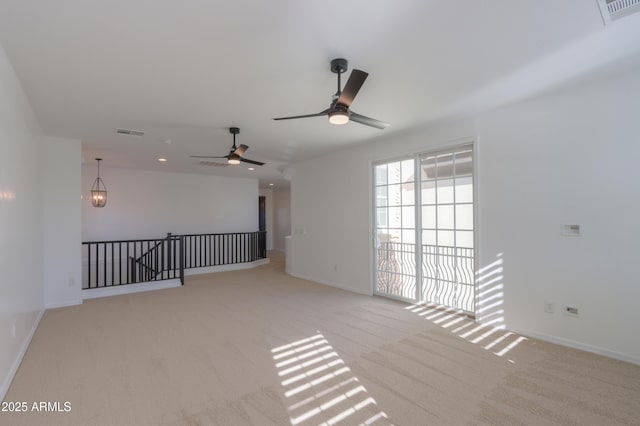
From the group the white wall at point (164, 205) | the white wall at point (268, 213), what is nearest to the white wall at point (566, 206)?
the white wall at point (164, 205)

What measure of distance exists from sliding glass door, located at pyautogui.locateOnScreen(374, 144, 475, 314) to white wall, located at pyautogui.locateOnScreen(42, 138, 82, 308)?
5.19m

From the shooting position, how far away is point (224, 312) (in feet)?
15.2

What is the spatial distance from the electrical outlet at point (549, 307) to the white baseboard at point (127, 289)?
6.43m

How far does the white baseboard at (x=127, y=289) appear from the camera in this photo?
5531 millimetres

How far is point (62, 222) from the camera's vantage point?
501 centimetres

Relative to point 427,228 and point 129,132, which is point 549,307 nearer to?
point 427,228

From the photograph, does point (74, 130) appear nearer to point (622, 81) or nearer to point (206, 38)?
point (206, 38)

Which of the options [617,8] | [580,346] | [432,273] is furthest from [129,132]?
[580,346]

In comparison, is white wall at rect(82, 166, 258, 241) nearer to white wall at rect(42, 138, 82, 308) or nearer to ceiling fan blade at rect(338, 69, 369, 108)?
white wall at rect(42, 138, 82, 308)

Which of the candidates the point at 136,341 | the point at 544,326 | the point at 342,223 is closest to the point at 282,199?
the point at 342,223

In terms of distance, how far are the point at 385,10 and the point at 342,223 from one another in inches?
173

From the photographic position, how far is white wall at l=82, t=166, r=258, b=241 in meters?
8.06

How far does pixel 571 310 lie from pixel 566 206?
114 centimetres

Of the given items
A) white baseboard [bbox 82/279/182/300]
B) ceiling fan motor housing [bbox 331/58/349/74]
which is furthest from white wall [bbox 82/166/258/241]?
ceiling fan motor housing [bbox 331/58/349/74]
